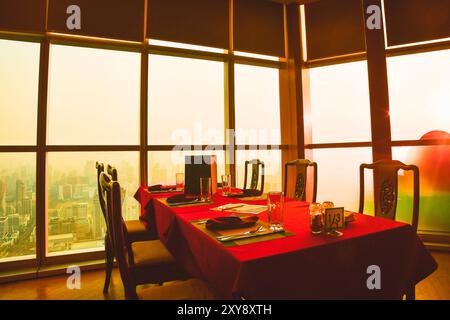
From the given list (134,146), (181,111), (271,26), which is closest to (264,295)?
(134,146)

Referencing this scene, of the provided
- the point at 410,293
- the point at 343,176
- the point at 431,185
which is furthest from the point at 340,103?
the point at 410,293

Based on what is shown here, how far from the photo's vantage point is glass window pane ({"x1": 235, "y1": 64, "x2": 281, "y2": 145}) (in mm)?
3840

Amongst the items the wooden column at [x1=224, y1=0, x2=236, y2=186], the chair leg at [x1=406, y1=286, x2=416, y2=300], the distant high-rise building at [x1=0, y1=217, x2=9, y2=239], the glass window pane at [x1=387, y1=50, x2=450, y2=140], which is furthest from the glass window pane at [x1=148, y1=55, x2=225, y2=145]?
the chair leg at [x1=406, y1=286, x2=416, y2=300]

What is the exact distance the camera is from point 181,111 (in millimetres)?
3541

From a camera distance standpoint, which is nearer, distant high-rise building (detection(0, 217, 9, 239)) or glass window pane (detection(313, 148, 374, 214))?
distant high-rise building (detection(0, 217, 9, 239))

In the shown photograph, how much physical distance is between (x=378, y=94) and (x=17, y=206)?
4108mm

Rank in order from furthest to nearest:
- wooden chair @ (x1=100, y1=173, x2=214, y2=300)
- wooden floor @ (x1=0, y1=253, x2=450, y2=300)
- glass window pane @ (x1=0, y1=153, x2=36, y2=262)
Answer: glass window pane @ (x1=0, y1=153, x2=36, y2=262) < wooden floor @ (x1=0, y1=253, x2=450, y2=300) < wooden chair @ (x1=100, y1=173, x2=214, y2=300)

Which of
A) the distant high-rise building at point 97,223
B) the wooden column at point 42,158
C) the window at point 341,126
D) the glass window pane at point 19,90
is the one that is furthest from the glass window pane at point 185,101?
the window at point 341,126

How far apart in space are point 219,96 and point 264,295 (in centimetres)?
314

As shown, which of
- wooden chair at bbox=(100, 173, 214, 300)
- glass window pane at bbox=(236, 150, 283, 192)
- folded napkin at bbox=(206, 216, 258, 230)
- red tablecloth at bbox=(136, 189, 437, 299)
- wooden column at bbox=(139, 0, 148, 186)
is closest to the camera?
red tablecloth at bbox=(136, 189, 437, 299)

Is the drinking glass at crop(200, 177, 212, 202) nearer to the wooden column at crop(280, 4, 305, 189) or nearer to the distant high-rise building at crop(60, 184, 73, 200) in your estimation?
the distant high-rise building at crop(60, 184, 73, 200)

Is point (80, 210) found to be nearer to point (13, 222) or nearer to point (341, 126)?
point (13, 222)

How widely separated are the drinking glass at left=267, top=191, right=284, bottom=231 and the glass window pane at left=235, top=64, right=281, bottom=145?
8.31 feet
